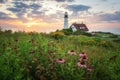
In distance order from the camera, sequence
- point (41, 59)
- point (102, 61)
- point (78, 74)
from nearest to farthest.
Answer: point (78, 74) < point (41, 59) < point (102, 61)

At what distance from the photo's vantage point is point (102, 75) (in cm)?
735

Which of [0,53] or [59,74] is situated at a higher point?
[0,53]

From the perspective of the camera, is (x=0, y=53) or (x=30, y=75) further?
(x=0, y=53)

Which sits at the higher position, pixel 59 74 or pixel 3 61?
pixel 3 61

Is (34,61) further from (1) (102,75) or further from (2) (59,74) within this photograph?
(1) (102,75)

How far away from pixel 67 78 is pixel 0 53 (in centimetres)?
234

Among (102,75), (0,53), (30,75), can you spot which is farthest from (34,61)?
(102,75)

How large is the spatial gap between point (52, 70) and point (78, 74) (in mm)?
744

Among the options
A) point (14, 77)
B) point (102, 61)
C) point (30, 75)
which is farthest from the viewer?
point (102, 61)

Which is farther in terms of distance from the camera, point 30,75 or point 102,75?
point 102,75

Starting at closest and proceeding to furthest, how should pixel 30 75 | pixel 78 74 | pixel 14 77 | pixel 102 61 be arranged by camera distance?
pixel 14 77, pixel 78 74, pixel 30 75, pixel 102 61

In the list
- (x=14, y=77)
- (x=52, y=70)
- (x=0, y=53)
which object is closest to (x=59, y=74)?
(x=52, y=70)

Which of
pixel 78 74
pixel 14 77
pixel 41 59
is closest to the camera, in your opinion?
pixel 14 77

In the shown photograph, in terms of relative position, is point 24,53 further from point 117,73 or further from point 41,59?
point 117,73
